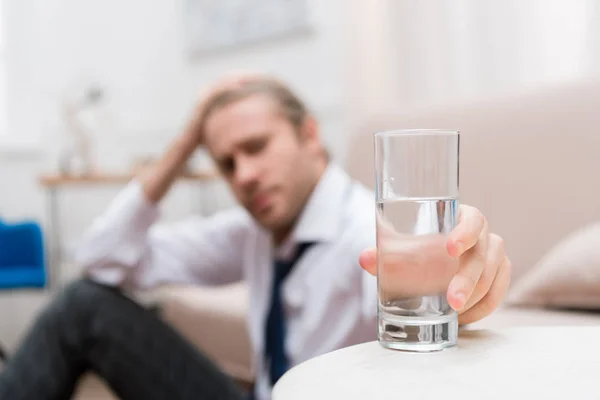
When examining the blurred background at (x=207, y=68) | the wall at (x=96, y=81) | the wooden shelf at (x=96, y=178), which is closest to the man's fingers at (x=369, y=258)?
the blurred background at (x=207, y=68)

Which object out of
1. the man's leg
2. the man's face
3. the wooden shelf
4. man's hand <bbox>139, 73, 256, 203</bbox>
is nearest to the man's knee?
the man's leg

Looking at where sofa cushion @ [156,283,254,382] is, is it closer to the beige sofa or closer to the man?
the man

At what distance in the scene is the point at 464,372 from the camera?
1.50 feet

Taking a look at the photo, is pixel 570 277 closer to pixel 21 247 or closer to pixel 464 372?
pixel 464 372

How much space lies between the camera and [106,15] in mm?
3738

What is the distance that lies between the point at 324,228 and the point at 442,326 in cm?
73

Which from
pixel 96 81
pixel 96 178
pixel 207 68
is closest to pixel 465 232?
pixel 96 178

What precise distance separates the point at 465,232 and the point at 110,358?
95cm

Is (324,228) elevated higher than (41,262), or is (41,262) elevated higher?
(324,228)

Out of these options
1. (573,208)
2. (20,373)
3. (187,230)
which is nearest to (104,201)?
(187,230)

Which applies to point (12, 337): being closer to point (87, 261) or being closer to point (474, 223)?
point (87, 261)

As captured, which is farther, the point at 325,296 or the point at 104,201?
the point at 104,201

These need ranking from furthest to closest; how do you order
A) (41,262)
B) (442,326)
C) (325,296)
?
(41,262) < (325,296) < (442,326)

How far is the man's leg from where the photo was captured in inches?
49.7
